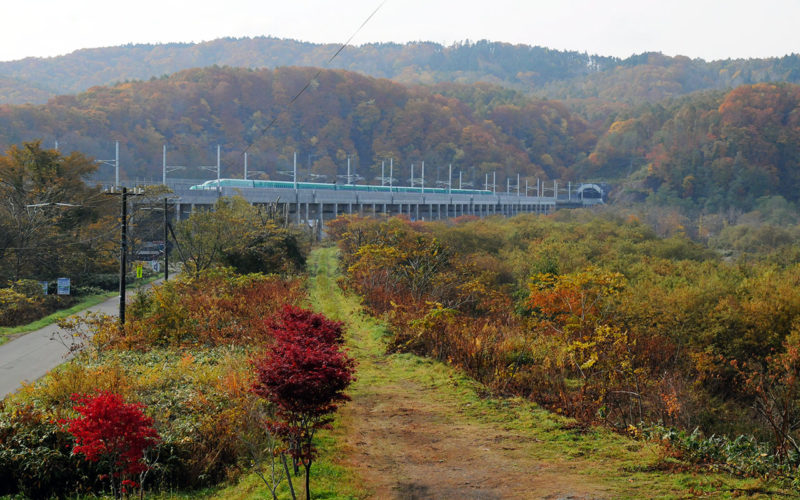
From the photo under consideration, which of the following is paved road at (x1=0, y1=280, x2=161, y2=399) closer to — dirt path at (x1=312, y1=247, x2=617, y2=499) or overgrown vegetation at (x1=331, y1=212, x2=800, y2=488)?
dirt path at (x1=312, y1=247, x2=617, y2=499)

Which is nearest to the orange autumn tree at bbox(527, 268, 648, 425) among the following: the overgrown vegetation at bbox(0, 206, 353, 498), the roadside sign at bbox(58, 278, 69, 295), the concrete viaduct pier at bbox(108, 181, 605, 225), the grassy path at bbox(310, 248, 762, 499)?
the grassy path at bbox(310, 248, 762, 499)

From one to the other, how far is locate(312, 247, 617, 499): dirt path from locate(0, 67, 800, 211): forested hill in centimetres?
6936

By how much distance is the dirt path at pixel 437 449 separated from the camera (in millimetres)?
8992

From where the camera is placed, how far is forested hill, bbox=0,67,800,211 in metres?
84.8

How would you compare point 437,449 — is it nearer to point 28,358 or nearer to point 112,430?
point 112,430

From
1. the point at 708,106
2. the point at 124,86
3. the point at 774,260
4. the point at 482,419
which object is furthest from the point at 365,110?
the point at 482,419

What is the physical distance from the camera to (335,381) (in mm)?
8492

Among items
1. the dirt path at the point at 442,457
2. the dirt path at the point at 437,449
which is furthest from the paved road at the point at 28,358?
the dirt path at the point at 442,457

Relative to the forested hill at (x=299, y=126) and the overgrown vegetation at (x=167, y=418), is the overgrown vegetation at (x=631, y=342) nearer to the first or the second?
the overgrown vegetation at (x=167, y=418)

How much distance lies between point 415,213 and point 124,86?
157ft

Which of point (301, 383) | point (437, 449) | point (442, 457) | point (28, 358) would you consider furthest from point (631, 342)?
point (28, 358)

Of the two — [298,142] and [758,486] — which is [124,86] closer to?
[298,142]

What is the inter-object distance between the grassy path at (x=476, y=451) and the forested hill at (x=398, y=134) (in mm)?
69997

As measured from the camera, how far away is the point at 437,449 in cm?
1064
